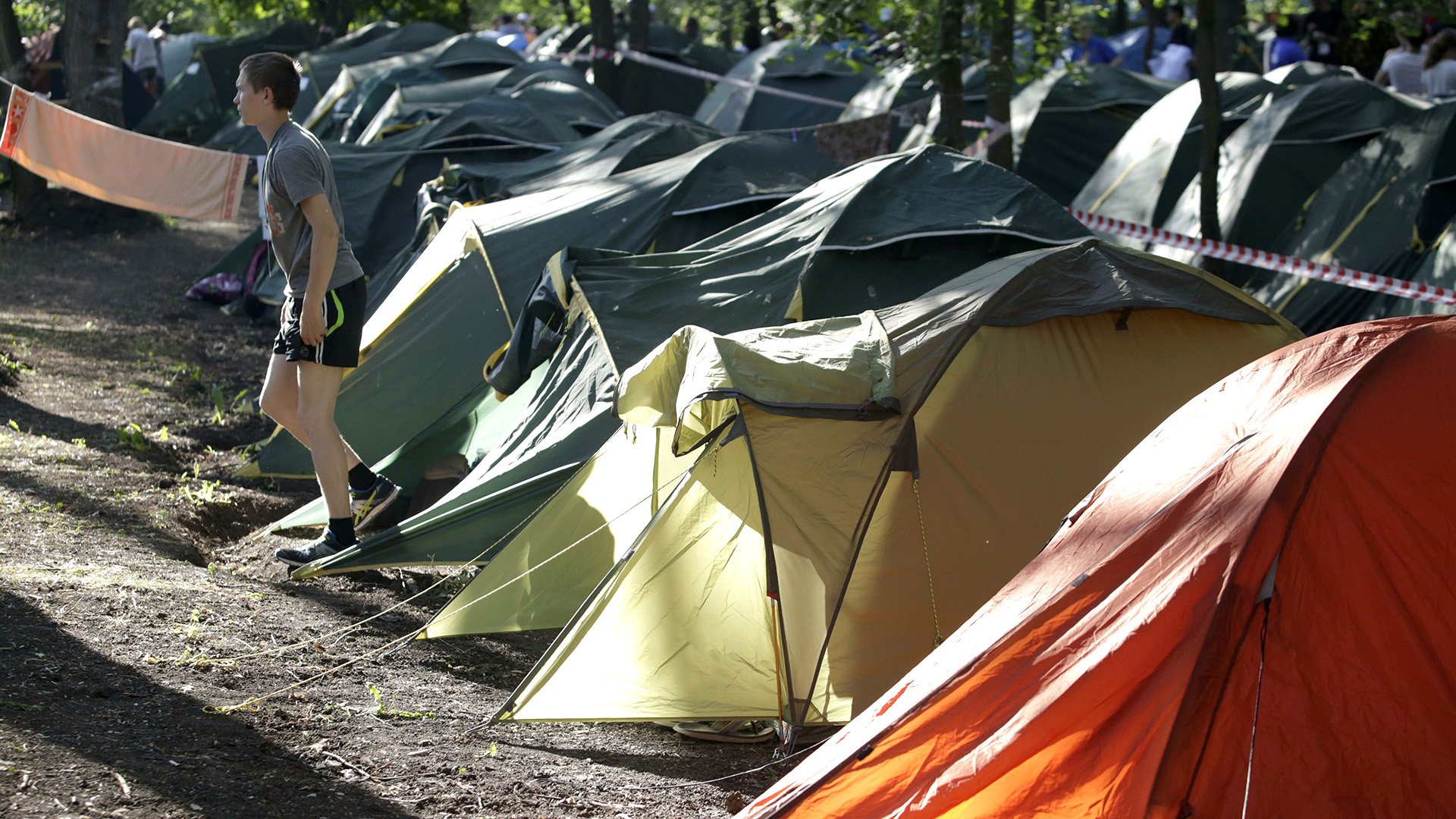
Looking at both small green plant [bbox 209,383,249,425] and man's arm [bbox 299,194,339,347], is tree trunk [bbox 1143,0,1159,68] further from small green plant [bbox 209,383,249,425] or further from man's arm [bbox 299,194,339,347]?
man's arm [bbox 299,194,339,347]

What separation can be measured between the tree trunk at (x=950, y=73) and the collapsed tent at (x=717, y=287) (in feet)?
13.0

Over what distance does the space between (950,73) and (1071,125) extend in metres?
3.36

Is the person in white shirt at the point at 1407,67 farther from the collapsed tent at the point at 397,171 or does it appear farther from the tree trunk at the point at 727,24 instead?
the tree trunk at the point at 727,24

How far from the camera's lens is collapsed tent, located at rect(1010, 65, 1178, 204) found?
43.2 feet

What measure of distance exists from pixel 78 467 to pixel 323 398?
2.04 metres

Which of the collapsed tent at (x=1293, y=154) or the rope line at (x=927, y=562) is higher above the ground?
the rope line at (x=927, y=562)

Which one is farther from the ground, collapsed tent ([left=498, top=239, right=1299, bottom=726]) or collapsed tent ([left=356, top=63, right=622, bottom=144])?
collapsed tent ([left=498, top=239, right=1299, bottom=726])

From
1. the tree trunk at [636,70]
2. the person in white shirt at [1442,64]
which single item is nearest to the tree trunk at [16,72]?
the tree trunk at [636,70]

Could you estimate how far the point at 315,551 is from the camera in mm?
5266

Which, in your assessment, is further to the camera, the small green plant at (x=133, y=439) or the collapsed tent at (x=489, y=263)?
the small green plant at (x=133, y=439)

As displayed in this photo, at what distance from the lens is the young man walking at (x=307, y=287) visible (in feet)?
15.9

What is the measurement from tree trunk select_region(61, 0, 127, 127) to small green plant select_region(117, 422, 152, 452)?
7663 millimetres

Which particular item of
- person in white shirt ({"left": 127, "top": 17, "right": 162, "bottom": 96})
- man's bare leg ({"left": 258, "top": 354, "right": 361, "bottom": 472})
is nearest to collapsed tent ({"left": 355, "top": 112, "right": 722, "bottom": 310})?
man's bare leg ({"left": 258, "top": 354, "right": 361, "bottom": 472})

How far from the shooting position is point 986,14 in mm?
9477
